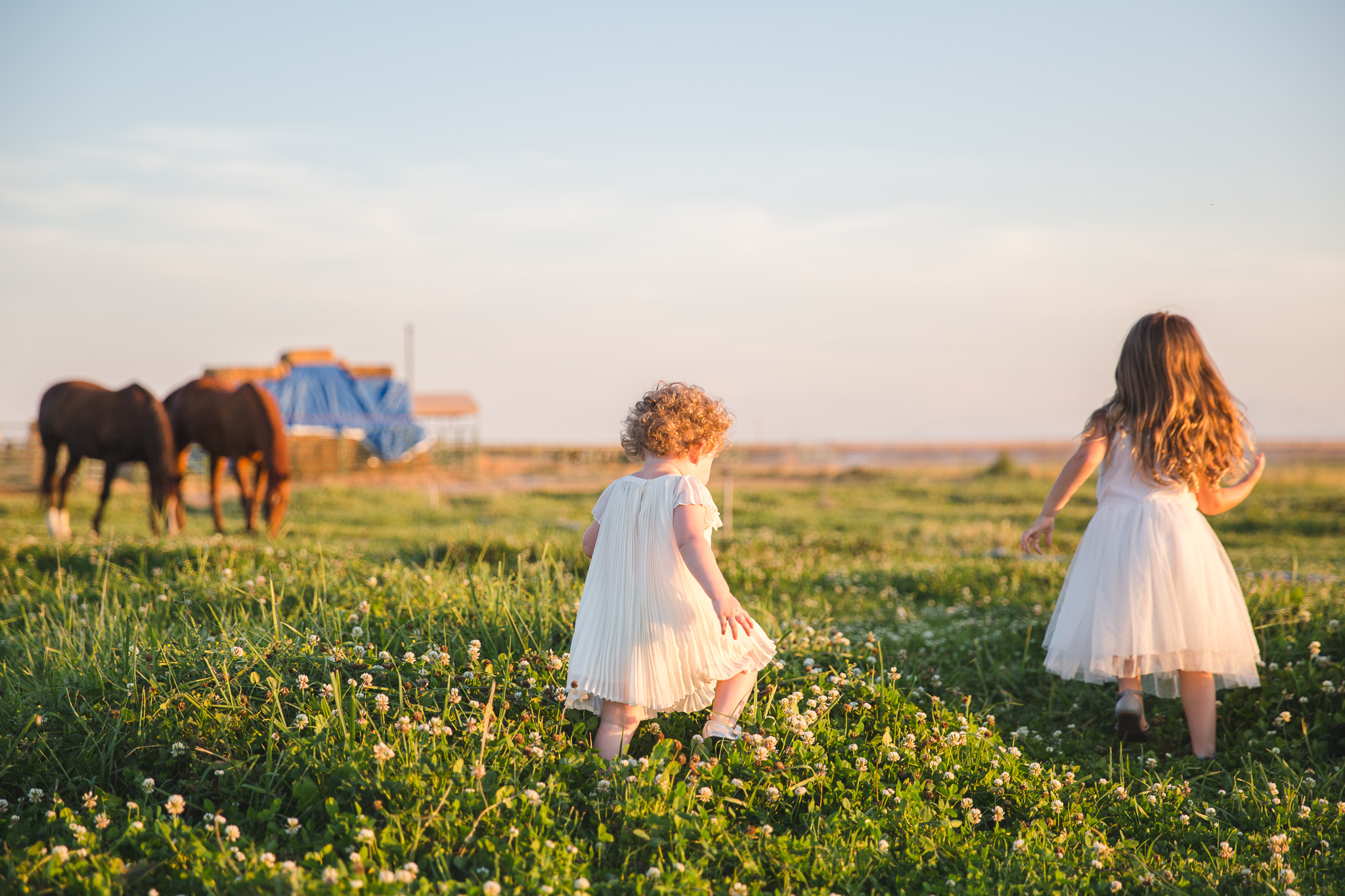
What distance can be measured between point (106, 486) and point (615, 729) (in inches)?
466

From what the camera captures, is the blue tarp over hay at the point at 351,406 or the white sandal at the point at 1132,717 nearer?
the white sandal at the point at 1132,717

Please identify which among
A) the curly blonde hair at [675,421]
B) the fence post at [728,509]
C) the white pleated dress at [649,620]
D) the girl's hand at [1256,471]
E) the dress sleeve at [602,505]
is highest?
the curly blonde hair at [675,421]

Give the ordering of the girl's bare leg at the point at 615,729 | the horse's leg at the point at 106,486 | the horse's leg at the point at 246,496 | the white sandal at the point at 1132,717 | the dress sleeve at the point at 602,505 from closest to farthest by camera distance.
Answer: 1. the girl's bare leg at the point at 615,729
2. the dress sleeve at the point at 602,505
3. the white sandal at the point at 1132,717
4. the horse's leg at the point at 106,486
5. the horse's leg at the point at 246,496

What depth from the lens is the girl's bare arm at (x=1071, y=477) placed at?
4.93 meters

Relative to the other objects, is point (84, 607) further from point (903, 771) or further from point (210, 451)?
point (210, 451)

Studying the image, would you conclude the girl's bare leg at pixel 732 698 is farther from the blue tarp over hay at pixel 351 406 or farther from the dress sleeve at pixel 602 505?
the blue tarp over hay at pixel 351 406

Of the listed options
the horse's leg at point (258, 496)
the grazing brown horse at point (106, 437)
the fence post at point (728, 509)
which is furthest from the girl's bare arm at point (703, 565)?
the grazing brown horse at point (106, 437)

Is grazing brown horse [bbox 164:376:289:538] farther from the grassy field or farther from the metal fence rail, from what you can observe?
the metal fence rail

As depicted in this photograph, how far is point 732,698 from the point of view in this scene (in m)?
3.89

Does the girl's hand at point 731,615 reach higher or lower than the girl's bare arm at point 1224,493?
lower

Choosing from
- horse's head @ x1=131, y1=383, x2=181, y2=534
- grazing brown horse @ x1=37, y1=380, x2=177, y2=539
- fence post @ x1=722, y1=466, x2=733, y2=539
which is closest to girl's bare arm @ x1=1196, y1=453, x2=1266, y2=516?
fence post @ x1=722, y1=466, x2=733, y2=539

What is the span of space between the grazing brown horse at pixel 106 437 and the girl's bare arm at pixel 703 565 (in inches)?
420

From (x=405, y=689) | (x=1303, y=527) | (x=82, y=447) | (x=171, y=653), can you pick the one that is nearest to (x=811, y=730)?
(x=405, y=689)

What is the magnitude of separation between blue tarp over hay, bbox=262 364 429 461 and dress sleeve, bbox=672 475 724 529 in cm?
3550
